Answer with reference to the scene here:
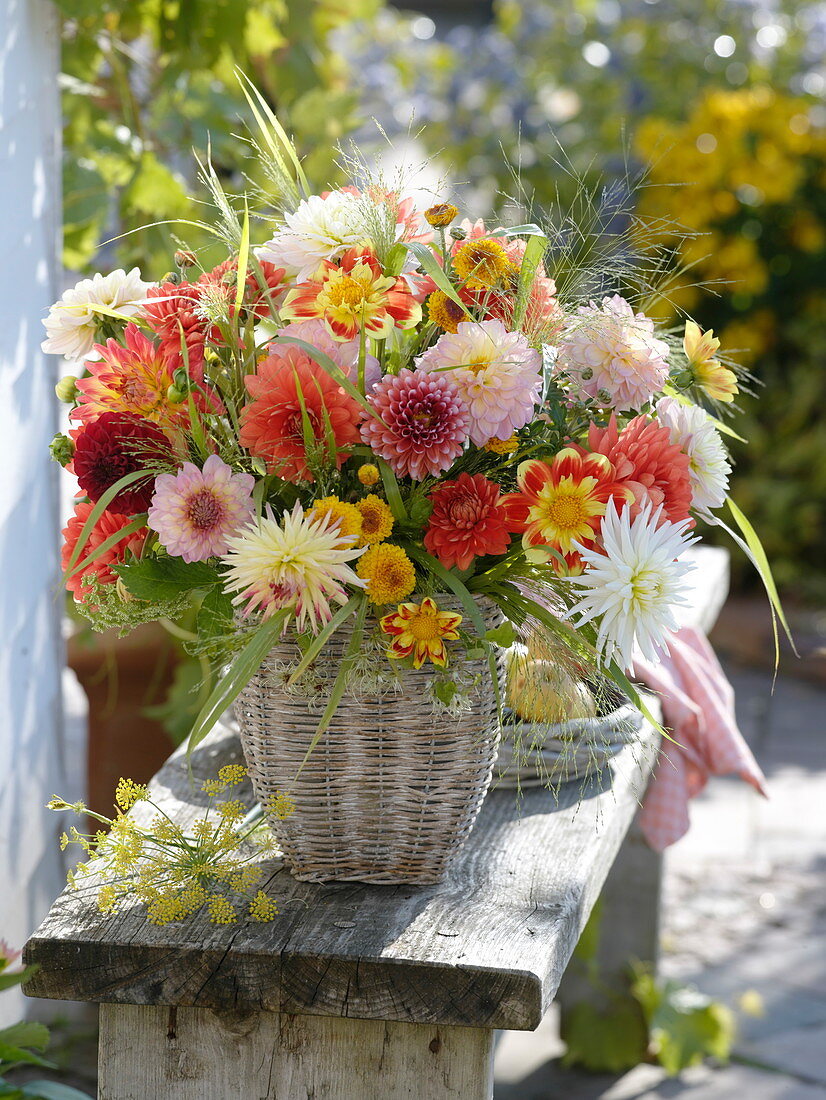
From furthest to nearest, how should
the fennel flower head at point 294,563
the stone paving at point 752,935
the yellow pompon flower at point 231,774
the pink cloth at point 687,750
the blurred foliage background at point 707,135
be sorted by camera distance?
the blurred foliage background at point 707,135
the stone paving at point 752,935
the pink cloth at point 687,750
the yellow pompon flower at point 231,774
the fennel flower head at point 294,563

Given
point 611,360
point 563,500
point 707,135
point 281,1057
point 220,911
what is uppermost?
point 707,135

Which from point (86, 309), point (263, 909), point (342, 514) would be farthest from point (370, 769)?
point (86, 309)

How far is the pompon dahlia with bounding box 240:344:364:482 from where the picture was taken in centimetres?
91

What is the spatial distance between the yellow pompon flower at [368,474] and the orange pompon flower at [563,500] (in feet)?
0.33

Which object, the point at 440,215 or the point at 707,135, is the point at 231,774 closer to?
the point at 440,215

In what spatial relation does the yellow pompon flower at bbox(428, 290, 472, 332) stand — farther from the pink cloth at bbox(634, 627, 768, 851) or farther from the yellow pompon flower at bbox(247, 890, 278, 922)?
the pink cloth at bbox(634, 627, 768, 851)

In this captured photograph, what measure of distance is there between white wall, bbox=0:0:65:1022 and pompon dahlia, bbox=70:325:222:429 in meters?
0.60

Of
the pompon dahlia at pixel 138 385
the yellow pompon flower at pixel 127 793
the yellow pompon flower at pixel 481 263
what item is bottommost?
the yellow pompon flower at pixel 127 793

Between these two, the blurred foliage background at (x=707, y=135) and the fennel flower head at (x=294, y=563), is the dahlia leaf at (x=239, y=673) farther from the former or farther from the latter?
the blurred foliage background at (x=707, y=135)

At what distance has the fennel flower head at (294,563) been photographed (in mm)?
867

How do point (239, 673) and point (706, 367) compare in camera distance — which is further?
point (706, 367)

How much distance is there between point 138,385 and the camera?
94cm

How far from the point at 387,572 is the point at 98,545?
0.25 metres

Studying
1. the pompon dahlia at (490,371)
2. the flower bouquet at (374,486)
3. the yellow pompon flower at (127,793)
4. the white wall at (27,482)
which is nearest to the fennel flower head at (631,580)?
the flower bouquet at (374,486)
